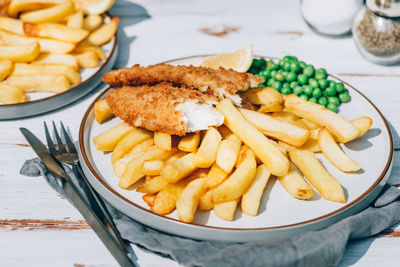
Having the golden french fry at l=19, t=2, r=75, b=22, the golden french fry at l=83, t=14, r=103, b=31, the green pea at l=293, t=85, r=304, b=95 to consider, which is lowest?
the green pea at l=293, t=85, r=304, b=95

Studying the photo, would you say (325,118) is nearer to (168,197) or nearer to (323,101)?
(323,101)

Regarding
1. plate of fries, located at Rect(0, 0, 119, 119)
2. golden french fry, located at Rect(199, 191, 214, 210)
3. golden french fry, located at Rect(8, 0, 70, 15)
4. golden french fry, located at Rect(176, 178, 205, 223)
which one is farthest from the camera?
golden french fry, located at Rect(8, 0, 70, 15)

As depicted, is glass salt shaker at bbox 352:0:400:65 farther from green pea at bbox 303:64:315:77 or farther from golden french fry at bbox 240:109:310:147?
golden french fry at bbox 240:109:310:147

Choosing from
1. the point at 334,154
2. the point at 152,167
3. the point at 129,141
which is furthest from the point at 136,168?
the point at 334,154

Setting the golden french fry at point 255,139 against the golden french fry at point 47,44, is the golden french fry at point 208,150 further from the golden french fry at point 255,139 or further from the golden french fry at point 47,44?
the golden french fry at point 47,44

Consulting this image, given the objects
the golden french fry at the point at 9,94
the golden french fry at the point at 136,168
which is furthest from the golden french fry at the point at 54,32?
the golden french fry at the point at 136,168

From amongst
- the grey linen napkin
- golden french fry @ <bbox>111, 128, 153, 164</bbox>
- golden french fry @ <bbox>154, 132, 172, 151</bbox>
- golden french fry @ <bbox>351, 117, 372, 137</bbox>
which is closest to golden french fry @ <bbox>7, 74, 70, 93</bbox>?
golden french fry @ <bbox>111, 128, 153, 164</bbox>

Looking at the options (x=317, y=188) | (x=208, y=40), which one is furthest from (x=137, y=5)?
(x=317, y=188)
